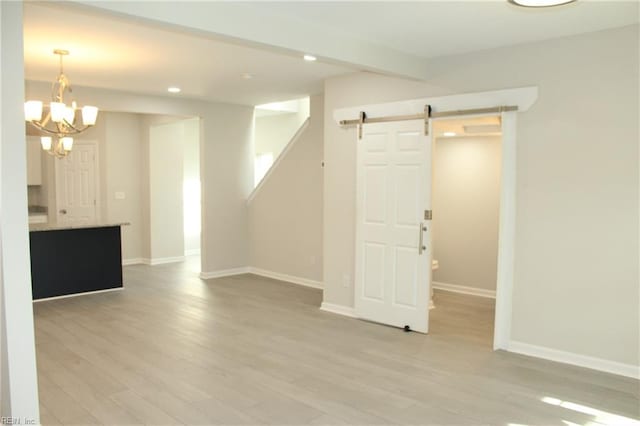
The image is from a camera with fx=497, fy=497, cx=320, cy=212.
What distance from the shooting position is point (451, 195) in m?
6.79

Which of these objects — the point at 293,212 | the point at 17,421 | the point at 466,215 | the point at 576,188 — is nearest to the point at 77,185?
the point at 293,212

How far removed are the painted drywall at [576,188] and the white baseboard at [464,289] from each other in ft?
6.97

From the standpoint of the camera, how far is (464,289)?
6.61 m

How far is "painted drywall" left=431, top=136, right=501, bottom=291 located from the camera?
21.0 ft

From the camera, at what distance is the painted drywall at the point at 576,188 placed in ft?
12.2

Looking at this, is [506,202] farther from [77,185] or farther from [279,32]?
[77,185]

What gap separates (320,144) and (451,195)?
1.93 meters

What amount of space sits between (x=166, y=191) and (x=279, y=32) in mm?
6042

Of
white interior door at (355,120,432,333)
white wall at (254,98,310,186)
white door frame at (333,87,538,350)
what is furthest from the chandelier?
white wall at (254,98,310,186)

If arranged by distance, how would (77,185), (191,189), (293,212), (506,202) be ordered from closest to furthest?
(506,202) → (293,212) → (77,185) → (191,189)

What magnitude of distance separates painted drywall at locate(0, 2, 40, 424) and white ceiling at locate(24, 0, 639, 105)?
37 cm

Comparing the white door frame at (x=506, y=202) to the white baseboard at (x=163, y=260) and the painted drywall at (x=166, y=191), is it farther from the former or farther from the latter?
the white baseboard at (x=163, y=260)

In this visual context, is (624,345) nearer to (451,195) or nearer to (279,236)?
(451,195)

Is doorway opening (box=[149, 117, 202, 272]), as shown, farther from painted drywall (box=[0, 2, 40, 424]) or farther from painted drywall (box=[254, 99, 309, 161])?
painted drywall (box=[0, 2, 40, 424])
